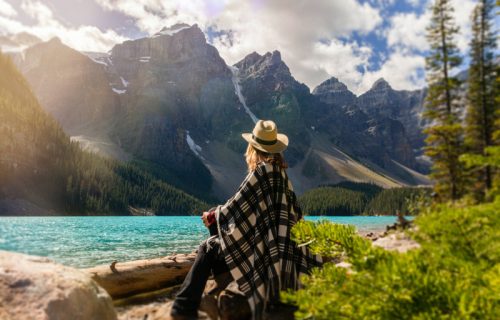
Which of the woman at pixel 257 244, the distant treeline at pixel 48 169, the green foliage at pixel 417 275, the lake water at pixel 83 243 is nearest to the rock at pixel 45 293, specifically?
the lake water at pixel 83 243

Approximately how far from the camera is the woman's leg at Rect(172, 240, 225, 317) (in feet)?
17.0

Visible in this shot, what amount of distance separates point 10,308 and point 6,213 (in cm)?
10555

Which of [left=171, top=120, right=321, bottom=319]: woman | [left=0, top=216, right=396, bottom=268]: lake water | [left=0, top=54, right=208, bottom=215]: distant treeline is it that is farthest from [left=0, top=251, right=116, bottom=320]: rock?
[left=0, top=54, right=208, bottom=215]: distant treeline

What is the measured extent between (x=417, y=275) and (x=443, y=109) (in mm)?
35246

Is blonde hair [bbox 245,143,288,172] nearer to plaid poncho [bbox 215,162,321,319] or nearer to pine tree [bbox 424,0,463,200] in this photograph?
plaid poncho [bbox 215,162,321,319]

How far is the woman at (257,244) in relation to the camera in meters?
5.15

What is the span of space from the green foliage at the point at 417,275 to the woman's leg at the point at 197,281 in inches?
160

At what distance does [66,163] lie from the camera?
121625mm

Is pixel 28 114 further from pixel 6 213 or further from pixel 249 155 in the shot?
pixel 249 155

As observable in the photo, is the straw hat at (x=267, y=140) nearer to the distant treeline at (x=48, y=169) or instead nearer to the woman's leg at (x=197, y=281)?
the woman's leg at (x=197, y=281)

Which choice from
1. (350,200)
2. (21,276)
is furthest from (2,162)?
(350,200)

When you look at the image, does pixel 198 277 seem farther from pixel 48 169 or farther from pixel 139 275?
pixel 48 169

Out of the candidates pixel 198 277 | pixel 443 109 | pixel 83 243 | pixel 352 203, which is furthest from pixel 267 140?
pixel 352 203

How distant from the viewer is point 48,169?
115 meters
